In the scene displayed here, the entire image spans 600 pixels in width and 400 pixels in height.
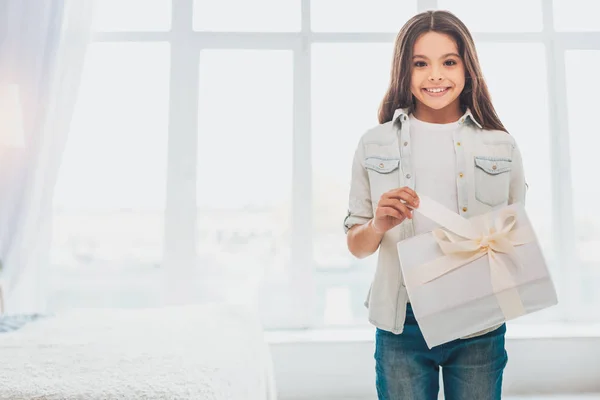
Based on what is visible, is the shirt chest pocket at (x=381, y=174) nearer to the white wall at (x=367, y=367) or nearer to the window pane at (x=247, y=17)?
the white wall at (x=367, y=367)

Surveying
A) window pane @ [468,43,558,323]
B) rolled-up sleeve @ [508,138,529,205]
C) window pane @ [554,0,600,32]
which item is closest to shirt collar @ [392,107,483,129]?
rolled-up sleeve @ [508,138,529,205]

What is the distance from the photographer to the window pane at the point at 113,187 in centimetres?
219

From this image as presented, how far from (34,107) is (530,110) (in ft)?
8.05

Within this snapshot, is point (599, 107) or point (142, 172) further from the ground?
point (599, 107)

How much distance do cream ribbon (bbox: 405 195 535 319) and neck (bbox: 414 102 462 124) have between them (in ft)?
0.86

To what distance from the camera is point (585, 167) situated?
7.36ft

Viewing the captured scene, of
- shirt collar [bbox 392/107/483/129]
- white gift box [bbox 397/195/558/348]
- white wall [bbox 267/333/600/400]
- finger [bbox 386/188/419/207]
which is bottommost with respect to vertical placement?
white wall [bbox 267/333/600/400]

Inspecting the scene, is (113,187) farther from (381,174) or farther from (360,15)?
(381,174)

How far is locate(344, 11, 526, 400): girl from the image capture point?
2.94 ft

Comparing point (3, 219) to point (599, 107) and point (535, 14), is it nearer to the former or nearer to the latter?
point (535, 14)

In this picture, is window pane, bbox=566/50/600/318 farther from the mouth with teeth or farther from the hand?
the hand

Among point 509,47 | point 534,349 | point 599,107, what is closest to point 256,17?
point 509,47

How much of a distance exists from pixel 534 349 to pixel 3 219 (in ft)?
8.04

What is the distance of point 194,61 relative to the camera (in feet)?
7.21
